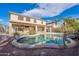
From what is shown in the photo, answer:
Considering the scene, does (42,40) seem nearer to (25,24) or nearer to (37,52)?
(37,52)

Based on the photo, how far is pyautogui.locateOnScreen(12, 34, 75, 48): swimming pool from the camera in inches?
171

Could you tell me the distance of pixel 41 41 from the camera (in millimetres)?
4348

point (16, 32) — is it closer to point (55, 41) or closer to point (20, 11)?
point (20, 11)

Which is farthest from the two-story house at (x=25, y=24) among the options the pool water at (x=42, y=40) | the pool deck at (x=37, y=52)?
the pool deck at (x=37, y=52)

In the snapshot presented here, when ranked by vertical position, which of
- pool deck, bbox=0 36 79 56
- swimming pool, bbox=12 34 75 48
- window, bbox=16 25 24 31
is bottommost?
pool deck, bbox=0 36 79 56

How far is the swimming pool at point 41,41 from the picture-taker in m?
4.34

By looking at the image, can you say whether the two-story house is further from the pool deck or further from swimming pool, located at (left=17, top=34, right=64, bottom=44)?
the pool deck

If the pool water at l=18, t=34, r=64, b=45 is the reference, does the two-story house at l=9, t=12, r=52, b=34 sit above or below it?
above

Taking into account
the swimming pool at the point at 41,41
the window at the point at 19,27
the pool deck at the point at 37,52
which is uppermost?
the window at the point at 19,27

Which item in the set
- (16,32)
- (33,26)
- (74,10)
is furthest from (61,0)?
(16,32)

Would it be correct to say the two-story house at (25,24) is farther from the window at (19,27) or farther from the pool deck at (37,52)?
the pool deck at (37,52)

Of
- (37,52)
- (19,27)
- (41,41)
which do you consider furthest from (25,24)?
(37,52)

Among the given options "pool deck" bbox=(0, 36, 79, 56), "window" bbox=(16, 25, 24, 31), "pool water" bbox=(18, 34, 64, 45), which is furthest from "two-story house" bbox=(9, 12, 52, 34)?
"pool deck" bbox=(0, 36, 79, 56)

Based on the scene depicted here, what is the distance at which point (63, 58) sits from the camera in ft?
14.1
